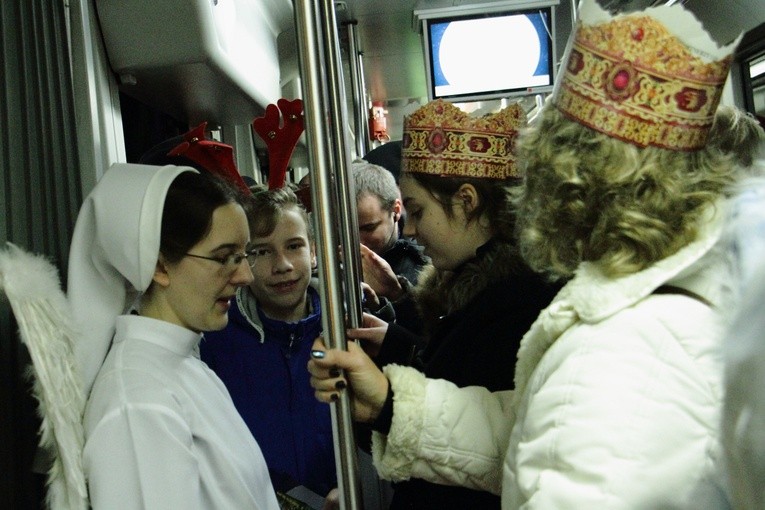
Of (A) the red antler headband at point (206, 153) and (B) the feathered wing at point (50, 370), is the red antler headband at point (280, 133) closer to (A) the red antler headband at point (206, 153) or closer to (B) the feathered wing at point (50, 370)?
(A) the red antler headband at point (206, 153)

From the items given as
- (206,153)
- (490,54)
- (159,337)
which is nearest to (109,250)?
(159,337)

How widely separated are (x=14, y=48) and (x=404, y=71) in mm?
5422

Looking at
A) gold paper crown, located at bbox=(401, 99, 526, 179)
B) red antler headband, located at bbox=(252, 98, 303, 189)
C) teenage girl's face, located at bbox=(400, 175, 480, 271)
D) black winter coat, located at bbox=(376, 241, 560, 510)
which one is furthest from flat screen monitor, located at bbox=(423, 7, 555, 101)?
black winter coat, located at bbox=(376, 241, 560, 510)

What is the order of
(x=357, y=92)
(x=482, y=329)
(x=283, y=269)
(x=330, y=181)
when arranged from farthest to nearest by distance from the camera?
(x=357, y=92) → (x=283, y=269) → (x=482, y=329) → (x=330, y=181)

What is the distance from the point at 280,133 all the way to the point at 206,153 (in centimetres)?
40

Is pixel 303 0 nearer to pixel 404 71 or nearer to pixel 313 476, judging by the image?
pixel 313 476

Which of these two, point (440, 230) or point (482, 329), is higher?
point (440, 230)

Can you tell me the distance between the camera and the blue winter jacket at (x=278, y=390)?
6.97 ft

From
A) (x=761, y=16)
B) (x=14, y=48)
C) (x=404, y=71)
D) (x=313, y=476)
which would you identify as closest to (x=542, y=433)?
(x=313, y=476)

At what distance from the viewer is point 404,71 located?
690cm

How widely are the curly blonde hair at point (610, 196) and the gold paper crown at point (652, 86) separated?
0.02 m

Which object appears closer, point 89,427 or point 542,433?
point 542,433

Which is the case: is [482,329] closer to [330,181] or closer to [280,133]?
[330,181]

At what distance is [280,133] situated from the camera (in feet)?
8.48
